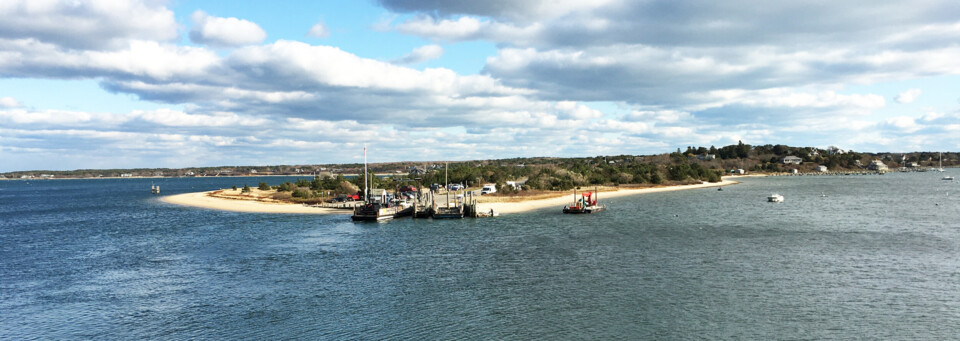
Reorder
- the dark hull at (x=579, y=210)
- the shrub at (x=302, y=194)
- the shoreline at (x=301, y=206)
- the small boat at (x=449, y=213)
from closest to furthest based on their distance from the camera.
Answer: the small boat at (x=449, y=213) → the dark hull at (x=579, y=210) → the shoreline at (x=301, y=206) → the shrub at (x=302, y=194)

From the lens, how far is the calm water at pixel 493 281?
2891cm

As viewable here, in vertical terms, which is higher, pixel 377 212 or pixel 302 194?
pixel 302 194

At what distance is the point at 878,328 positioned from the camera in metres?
27.7

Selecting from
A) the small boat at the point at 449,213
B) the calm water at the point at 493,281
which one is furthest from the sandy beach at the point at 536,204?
the calm water at the point at 493,281

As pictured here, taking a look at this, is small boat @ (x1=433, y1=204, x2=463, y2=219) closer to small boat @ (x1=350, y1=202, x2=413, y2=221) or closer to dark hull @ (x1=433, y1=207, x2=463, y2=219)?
dark hull @ (x1=433, y1=207, x2=463, y2=219)

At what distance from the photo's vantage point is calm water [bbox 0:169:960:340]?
28.9 metres

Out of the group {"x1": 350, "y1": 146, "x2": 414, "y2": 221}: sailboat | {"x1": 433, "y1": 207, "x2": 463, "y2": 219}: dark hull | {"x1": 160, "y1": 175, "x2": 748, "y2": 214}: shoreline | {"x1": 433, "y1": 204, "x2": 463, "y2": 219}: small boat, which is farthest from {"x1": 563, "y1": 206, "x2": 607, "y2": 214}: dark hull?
{"x1": 350, "y1": 146, "x2": 414, "y2": 221}: sailboat

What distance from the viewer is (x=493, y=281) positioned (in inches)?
1542

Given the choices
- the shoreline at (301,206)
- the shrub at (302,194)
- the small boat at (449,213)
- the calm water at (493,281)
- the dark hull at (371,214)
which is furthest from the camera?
the shrub at (302,194)

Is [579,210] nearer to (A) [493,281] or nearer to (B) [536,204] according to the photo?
(B) [536,204]

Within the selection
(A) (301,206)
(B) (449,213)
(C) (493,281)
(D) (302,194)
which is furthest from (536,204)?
(C) (493,281)

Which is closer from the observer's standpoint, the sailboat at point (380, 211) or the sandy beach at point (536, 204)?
the sailboat at point (380, 211)

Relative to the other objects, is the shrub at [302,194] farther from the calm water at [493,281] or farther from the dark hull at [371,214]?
the calm water at [493,281]

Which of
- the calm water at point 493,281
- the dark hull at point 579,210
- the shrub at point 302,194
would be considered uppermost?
the shrub at point 302,194
